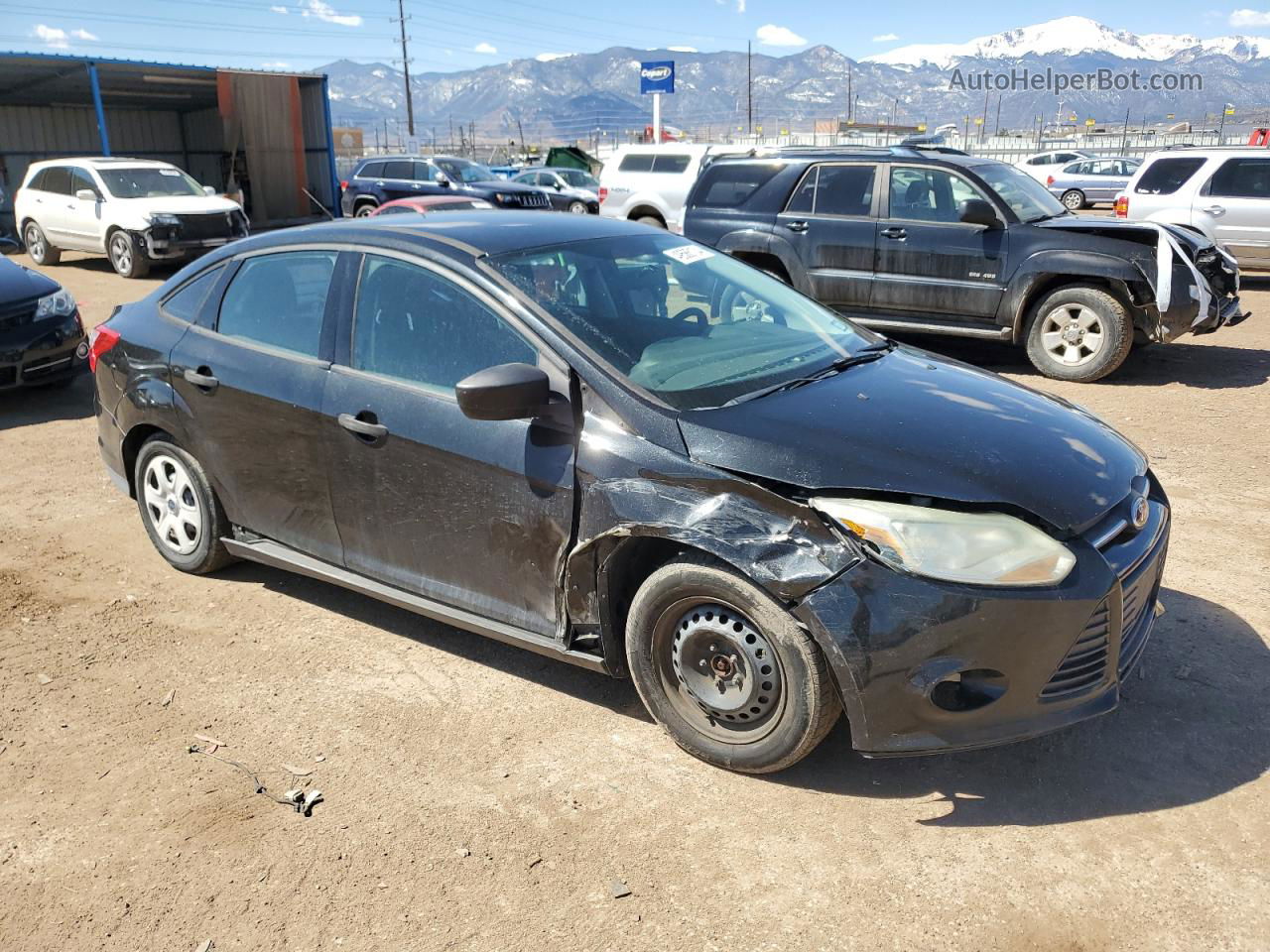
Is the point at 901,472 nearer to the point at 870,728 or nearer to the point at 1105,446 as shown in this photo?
the point at 870,728

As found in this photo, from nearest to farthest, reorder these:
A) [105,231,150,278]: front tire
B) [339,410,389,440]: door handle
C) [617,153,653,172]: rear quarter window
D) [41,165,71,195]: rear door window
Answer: [339,410,389,440]: door handle, [105,231,150,278]: front tire, [41,165,71,195]: rear door window, [617,153,653,172]: rear quarter window

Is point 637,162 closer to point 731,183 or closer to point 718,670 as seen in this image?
point 731,183

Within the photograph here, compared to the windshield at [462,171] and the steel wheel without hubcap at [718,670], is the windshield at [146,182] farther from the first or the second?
the steel wheel without hubcap at [718,670]

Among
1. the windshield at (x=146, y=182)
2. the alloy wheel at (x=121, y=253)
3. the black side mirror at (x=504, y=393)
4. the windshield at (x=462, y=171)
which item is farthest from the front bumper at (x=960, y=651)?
the windshield at (x=462, y=171)

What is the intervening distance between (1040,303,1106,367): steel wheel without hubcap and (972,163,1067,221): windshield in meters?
0.92

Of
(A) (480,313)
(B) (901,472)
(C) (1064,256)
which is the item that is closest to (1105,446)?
(B) (901,472)

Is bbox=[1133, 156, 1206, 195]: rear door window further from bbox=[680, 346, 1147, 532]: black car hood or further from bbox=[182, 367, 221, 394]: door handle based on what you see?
bbox=[182, 367, 221, 394]: door handle

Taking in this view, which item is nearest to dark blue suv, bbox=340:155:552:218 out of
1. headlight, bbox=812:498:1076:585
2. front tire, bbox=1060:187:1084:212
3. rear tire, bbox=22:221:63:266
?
rear tire, bbox=22:221:63:266

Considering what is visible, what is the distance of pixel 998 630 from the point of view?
2.73 m

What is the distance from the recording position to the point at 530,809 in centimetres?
305

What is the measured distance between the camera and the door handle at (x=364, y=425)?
12.0ft

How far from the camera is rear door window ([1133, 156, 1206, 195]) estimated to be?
14.0 metres

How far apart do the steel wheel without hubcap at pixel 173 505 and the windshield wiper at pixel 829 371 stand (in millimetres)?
2608

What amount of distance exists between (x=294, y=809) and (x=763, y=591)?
157 cm
